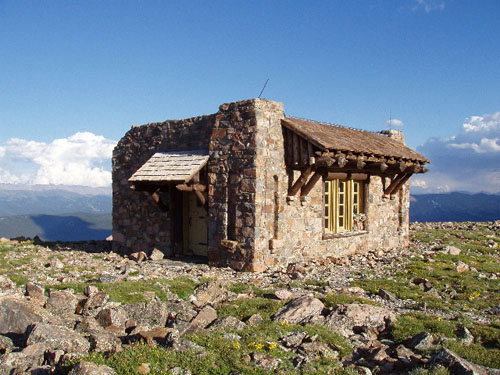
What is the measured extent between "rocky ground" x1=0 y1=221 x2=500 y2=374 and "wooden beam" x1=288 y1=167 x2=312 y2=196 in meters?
1.94

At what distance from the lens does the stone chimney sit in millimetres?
17438

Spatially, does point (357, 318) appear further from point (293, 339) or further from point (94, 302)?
point (94, 302)

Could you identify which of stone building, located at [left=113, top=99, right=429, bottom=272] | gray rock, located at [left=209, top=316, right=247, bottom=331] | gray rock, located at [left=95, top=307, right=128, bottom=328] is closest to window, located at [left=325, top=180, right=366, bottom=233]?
stone building, located at [left=113, top=99, right=429, bottom=272]

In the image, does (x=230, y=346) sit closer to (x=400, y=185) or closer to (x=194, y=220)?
(x=194, y=220)

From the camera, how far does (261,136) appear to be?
1105 cm

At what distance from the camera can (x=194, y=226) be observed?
44.6 feet

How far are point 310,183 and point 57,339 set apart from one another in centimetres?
765

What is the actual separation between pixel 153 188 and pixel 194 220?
1.77 meters

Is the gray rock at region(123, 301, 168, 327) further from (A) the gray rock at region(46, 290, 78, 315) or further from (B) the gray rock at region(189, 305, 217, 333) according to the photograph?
(A) the gray rock at region(46, 290, 78, 315)

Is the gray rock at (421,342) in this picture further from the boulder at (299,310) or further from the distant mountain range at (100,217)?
the distant mountain range at (100,217)

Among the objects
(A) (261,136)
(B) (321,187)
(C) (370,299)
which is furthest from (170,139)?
(C) (370,299)

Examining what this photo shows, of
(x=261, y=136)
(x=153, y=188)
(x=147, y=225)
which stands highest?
(x=261, y=136)

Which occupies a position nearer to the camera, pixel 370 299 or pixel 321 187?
pixel 370 299

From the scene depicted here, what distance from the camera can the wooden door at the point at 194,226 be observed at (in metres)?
13.3
